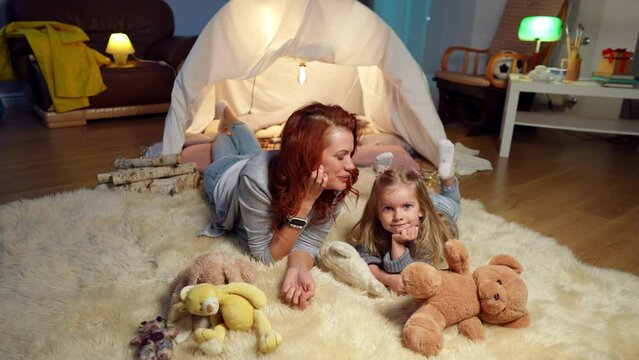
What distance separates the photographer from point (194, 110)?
2.26m

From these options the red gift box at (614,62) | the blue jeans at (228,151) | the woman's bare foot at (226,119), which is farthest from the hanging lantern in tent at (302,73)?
the red gift box at (614,62)

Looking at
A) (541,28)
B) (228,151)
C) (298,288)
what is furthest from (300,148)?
(541,28)

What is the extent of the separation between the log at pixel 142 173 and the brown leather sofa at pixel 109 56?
5.05 ft

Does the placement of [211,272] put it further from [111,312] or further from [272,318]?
[111,312]

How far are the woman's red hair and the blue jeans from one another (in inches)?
24.3

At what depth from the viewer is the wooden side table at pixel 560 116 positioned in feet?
8.52

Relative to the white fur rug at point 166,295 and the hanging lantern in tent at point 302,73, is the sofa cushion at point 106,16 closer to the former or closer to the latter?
the hanging lantern in tent at point 302,73

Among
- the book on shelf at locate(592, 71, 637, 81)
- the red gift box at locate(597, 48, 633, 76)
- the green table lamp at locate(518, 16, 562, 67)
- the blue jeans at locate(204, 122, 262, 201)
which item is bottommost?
the blue jeans at locate(204, 122, 262, 201)

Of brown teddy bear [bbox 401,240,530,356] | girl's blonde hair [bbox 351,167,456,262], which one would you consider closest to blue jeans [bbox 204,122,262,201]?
girl's blonde hair [bbox 351,167,456,262]

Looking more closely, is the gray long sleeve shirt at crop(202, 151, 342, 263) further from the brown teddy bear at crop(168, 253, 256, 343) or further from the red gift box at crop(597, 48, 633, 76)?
the red gift box at crop(597, 48, 633, 76)

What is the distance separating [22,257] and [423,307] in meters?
1.22

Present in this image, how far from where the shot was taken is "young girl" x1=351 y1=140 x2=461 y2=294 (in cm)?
131

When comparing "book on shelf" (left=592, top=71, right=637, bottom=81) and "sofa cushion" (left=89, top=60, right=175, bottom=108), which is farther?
"sofa cushion" (left=89, top=60, right=175, bottom=108)

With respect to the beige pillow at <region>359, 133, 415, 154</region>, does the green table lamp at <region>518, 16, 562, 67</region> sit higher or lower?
higher
